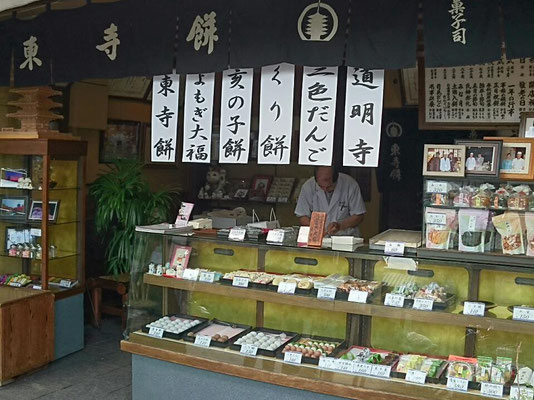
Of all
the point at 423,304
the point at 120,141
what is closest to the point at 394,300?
the point at 423,304

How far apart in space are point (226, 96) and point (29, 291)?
311cm

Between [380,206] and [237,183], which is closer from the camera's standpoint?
[380,206]

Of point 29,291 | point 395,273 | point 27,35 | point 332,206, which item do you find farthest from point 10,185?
point 395,273

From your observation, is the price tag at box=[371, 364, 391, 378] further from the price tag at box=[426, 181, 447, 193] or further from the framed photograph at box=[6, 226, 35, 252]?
the framed photograph at box=[6, 226, 35, 252]

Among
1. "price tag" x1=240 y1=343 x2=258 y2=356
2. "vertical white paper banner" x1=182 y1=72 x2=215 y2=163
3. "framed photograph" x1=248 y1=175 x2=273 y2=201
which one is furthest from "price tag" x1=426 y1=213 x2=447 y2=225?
"framed photograph" x1=248 y1=175 x2=273 y2=201

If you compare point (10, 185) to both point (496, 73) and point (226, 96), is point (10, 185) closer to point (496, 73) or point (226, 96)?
point (226, 96)

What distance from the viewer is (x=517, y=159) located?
12.7 ft

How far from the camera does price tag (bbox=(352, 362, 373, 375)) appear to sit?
147 inches

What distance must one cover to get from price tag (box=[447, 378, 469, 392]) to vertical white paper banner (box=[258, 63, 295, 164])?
1.96m

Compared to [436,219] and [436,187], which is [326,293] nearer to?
[436,219]

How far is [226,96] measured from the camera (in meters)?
4.71

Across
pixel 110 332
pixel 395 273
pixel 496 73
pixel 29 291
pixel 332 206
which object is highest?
pixel 496 73

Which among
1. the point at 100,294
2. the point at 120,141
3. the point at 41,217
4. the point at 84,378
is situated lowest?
the point at 84,378

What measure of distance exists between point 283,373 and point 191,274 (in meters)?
1.21
